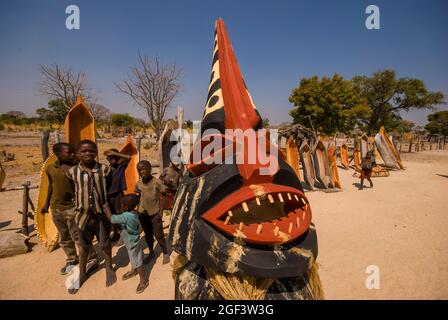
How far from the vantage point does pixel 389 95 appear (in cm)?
2638

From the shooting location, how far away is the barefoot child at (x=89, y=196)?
283cm

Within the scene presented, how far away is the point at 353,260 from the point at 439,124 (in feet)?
167

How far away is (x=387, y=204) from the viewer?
278 inches

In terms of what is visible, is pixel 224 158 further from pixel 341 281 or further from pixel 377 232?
pixel 377 232

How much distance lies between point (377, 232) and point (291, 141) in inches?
182

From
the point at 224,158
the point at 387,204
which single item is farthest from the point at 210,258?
the point at 387,204

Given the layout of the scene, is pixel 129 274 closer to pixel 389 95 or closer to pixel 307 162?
pixel 307 162

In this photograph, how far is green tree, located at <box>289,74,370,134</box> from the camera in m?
19.9

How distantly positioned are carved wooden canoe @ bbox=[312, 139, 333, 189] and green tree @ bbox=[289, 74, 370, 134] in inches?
464

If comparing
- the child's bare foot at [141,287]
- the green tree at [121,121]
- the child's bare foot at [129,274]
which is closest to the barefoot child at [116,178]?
the child's bare foot at [129,274]

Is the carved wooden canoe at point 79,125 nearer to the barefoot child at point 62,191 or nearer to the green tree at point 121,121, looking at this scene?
the barefoot child at point 62,191

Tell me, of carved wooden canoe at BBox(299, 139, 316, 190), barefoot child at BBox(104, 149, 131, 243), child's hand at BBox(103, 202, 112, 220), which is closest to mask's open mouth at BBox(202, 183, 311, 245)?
child's hand at BBox(103, 202, 112, 220)

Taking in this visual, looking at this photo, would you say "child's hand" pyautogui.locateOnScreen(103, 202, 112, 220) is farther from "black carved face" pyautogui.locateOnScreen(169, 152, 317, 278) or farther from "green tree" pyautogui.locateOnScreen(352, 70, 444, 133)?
"green tree" pyautogui.locateOnScreen(352, 70, 444, 133)

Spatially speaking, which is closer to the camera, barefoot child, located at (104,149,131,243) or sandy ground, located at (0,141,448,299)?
sandy ground, located at (0,141,448,299)
